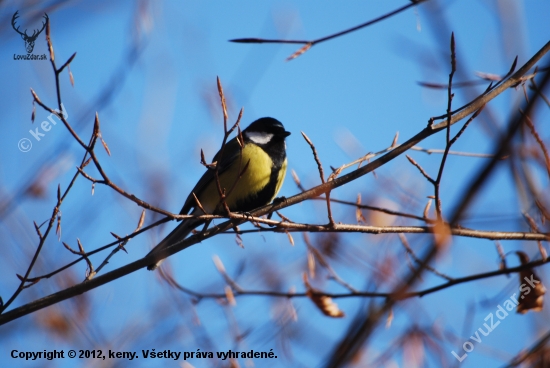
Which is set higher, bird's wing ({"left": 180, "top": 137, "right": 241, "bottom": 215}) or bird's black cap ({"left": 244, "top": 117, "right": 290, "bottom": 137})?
bird's black cap ({"left": 244, "top": 117, "right": 290, "bottom": 137})

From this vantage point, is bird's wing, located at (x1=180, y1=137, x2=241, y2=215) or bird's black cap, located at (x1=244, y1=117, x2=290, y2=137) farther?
bird's black cap, located at (x1=244, y1=117, x2=290, y2=137)

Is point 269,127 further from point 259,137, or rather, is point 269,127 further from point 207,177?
point 207,177

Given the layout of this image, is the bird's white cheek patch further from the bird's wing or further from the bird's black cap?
→ the bird's wing

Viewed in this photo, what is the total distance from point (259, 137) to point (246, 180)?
28.0 inches

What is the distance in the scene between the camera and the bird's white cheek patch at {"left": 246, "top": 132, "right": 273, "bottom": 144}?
4.42m

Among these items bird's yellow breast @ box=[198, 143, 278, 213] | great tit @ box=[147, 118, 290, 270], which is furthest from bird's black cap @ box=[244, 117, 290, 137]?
bird's yellow breast @ box=[198, 143, 278, 213]

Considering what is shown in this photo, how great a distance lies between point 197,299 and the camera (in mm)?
3111

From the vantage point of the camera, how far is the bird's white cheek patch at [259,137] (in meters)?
4.42

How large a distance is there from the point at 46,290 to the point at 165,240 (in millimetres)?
971

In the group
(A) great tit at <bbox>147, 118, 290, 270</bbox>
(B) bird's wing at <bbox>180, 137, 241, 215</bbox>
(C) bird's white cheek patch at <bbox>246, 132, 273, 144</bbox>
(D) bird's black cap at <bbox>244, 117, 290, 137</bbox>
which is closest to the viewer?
(A) great tit at <bbox>147, 118, 290, 270</bbox>

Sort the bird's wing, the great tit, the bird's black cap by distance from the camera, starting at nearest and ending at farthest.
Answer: the great tit
the bird's wing
the bird's black cap

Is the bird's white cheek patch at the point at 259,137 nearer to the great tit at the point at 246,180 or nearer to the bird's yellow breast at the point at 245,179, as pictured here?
the great tit at the point at 246,180

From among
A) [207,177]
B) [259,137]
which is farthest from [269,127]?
[207,177]

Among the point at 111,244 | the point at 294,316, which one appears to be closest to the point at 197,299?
the point at 294,316
